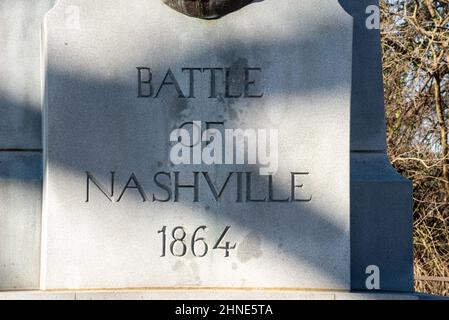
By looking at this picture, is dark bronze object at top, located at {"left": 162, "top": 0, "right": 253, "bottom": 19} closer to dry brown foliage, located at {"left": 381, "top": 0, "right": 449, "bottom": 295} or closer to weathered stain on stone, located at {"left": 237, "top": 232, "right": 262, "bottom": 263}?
weathered stain on stone, located at {"left": 237, "top": 232, "right": 262, "bottom": 263}

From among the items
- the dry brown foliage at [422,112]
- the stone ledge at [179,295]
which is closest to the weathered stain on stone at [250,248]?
the stone ledge at [179,295]

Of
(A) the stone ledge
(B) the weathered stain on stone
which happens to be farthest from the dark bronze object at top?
(A) the stone ledge

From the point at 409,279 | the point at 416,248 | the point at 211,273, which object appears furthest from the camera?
the point at 416,248

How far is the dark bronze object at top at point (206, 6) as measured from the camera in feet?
20.9

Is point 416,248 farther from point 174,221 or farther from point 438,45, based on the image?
point 174,221

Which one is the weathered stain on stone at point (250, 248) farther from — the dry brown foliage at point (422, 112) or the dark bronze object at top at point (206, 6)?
the dry brown foliage at point (422, 112)

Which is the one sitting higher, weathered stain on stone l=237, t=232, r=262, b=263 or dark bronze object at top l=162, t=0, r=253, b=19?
dark bronze object at top l=162, t=0, r=253, b=19

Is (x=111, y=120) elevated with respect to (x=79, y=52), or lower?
lower

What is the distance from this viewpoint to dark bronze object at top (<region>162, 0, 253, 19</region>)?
6.38 m

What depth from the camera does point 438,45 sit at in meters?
16.5

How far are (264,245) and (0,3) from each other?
225cm

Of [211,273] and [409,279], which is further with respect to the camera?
[409,279]

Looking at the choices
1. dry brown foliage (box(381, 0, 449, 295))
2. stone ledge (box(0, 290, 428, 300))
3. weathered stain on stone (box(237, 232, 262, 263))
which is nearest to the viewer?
stone ledge (box(0, 290, 428, 300))
